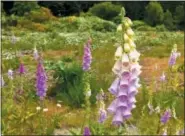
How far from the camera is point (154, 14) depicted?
2791 cm

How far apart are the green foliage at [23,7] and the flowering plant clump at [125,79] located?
85.4 ft

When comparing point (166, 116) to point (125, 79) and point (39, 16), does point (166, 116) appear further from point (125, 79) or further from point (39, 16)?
point (39, 16)

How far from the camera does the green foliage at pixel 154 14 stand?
2762 centimetres

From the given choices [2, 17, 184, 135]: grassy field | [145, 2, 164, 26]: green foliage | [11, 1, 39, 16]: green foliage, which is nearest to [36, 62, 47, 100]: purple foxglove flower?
[2, 17, 184, 135]: grassy field

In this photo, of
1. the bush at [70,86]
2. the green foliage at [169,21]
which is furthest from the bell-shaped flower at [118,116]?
the green foliage at [169,21]

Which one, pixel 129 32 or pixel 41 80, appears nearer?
pixel 129 32

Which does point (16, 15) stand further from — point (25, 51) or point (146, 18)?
point (25, 51)

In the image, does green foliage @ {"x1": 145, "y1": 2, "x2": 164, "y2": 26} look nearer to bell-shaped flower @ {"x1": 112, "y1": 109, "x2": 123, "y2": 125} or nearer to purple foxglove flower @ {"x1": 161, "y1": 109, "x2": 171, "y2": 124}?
purple foxglove flower @ {"x1": 161, "y1": 109, "x2": 171, "y2": 124}

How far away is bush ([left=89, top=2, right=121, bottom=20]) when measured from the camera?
92.9 feet

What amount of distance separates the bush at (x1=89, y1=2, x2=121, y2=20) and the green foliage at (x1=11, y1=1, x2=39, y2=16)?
3333 millimetres

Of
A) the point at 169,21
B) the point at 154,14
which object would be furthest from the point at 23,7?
the point at 169,21

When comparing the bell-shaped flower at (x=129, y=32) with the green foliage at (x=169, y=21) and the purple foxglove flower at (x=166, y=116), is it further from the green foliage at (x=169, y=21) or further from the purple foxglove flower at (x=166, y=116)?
the green foliage at (x=169, y=21)

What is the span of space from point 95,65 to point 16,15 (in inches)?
754

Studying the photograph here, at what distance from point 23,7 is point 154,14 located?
725cm
